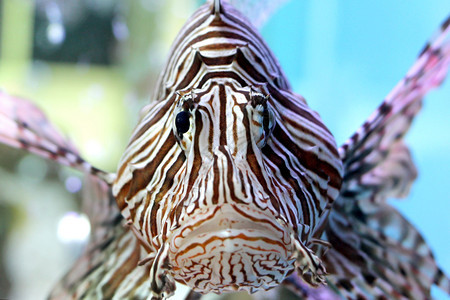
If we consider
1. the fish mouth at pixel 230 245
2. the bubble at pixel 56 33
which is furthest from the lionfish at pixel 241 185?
the bubble at pixel 56 33

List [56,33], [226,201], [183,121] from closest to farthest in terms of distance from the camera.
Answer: [226,201] < [183,121] < [56,33]

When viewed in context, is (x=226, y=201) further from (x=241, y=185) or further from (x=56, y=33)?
(x=56, y=33)

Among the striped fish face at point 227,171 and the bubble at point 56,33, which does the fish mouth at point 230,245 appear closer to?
the striped fish face at point 227,171

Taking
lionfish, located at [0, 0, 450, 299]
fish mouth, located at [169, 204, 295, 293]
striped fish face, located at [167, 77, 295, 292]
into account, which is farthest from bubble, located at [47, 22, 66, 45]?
fish mouth, located at [169, 204, 295, 293]

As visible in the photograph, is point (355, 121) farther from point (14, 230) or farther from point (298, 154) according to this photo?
point (14, 230)

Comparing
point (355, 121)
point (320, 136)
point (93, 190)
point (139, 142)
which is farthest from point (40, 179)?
point (320, 136)

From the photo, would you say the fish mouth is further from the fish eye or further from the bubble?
the bubble

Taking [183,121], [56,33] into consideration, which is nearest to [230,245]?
[183,121]
